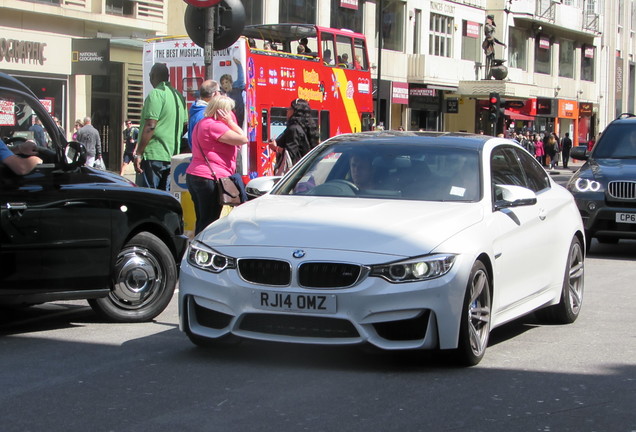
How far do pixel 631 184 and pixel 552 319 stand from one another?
20.1 ft

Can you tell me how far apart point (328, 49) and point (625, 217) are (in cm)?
1168

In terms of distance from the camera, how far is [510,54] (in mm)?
59469

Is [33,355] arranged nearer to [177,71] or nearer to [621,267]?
[621,267]

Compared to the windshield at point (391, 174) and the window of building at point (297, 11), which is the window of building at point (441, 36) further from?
the windshield at point (391, 174)

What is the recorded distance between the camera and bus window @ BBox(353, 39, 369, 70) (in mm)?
25531

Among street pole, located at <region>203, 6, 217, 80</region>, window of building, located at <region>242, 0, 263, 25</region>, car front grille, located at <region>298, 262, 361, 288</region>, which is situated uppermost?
window of building, located at <region>242, 0, 263, 25</region>

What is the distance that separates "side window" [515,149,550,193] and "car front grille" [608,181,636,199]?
5678 mm

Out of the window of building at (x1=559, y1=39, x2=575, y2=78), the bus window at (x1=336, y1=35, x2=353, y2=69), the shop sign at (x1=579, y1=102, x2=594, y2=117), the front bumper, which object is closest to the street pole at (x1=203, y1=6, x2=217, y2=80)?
the front bumper

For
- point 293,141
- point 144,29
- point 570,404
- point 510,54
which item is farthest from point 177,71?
point 510,54

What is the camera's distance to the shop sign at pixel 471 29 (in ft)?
177

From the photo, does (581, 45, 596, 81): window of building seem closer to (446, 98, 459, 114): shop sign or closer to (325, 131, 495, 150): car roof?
(446, 98, 459, 114): shop sign

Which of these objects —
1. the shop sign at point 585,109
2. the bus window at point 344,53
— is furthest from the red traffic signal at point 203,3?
the shop sign at point 585,109

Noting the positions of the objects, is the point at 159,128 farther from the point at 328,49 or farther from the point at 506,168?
the point at 328,49

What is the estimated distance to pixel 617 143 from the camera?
1530cm
